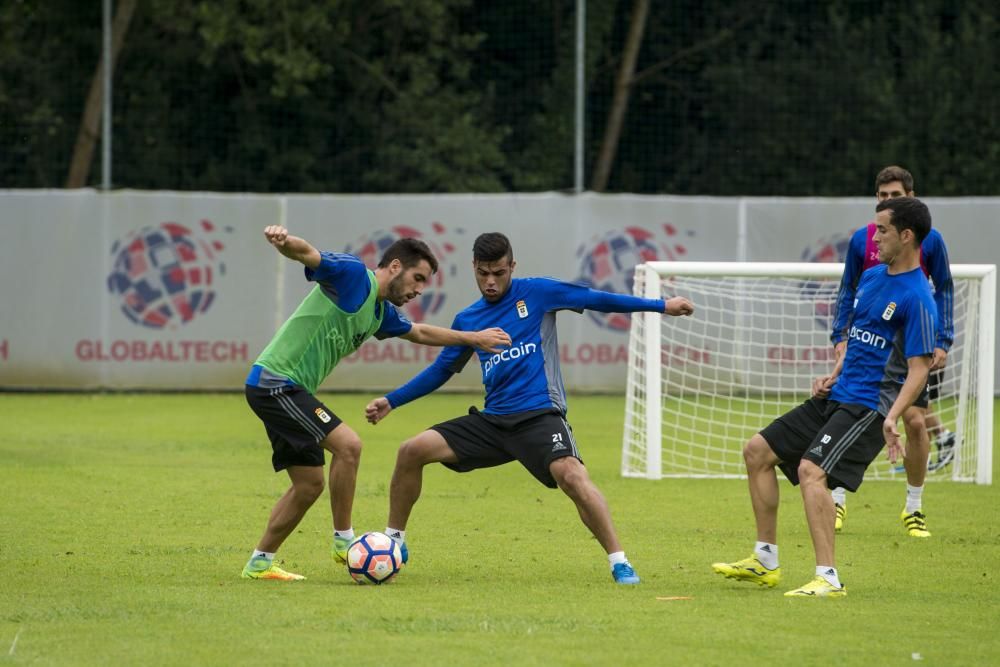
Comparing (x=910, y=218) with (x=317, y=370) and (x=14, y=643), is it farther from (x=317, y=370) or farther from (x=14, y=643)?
(x=14, y=643)

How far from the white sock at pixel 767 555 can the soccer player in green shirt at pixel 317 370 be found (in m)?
1.55

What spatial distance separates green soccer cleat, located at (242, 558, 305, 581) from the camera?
25.0ft

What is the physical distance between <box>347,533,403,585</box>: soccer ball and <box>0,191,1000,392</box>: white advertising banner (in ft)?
39.5

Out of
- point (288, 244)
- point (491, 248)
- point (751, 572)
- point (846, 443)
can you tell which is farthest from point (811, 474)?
point (288, 244)

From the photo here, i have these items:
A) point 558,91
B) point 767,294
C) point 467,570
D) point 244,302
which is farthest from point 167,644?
point 558,91

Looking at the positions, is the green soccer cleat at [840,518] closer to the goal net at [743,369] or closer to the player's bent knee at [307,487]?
the goal net at [743,369]

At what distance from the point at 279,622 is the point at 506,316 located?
2157mm

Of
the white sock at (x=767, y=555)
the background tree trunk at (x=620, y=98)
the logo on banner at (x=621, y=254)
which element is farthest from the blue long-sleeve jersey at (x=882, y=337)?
the background tree trunk at (x=620, y=98)

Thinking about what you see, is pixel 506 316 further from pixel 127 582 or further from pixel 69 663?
pixel 69 663

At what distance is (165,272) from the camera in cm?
1980

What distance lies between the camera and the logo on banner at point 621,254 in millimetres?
19812

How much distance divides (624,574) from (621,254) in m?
12.6

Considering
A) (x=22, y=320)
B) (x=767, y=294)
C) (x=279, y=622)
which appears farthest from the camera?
(x=22, y=320)

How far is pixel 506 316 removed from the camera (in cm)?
795
